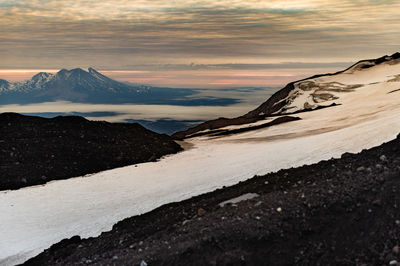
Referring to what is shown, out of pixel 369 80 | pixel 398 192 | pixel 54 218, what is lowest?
pixel 54 218

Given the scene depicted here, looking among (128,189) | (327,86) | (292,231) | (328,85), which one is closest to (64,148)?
(128,189)

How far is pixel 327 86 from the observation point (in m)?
75.5

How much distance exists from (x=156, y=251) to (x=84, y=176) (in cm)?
1381

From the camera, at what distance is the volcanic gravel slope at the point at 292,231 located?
777 cm

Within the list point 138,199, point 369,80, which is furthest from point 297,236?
point 369,80

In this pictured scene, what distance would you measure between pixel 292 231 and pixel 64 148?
1834cm

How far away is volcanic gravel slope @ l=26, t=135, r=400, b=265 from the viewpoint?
7.77 metres

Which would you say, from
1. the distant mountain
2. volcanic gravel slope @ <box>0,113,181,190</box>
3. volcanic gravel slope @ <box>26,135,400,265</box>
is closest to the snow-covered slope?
the distant mountain

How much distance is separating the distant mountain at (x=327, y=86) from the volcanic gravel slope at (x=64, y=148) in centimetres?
3420

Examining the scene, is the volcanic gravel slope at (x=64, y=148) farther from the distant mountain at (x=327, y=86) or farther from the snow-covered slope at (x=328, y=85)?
the snow-covered slope at (x=328, y=85)

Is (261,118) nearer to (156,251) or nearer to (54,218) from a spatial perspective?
(54,218)

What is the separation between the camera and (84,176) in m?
21.2

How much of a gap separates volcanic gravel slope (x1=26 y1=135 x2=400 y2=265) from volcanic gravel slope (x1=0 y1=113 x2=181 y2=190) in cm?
1055

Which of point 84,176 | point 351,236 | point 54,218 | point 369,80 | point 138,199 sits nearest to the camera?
point 351,236
